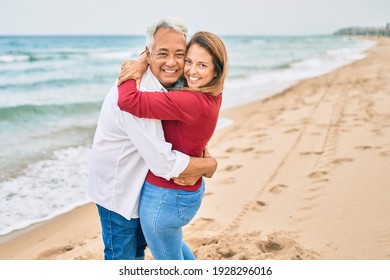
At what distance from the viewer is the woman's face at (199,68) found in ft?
6.65

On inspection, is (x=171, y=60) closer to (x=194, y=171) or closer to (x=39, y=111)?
(x=194, y=171)

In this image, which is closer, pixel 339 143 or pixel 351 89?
pixel 339 143

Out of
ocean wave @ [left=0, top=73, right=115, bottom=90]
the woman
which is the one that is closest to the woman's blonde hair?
the woman

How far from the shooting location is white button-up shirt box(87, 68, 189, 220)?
1.96 m

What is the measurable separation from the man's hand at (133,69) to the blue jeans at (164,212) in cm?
55

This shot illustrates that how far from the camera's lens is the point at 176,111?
6.22 ft

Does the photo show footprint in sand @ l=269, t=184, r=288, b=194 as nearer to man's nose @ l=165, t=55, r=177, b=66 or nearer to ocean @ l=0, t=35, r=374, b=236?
ocean @ l=0, t=35, r=374, b=236

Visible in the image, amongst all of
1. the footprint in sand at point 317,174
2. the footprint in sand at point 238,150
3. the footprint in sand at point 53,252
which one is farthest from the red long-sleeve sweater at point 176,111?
the footprint in sand at point 238,150

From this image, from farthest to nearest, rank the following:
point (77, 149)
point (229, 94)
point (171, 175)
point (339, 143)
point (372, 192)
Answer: point (229, 94)
point (77, 149)
point (339, 143)
point (372, 192)
point (171, 175)

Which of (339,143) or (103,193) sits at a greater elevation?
(103,193)

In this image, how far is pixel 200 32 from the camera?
6.74 feet

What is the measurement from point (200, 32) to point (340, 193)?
2.55 meters
